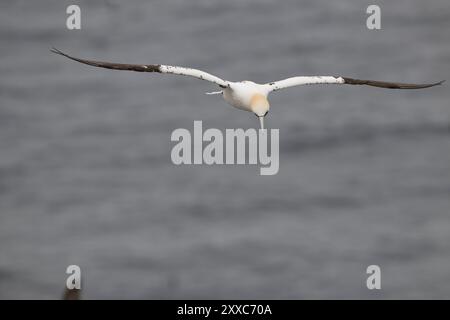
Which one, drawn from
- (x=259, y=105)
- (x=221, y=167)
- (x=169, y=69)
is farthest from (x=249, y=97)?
(x=221, y=167)

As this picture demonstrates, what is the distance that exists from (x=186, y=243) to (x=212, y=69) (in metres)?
15.7

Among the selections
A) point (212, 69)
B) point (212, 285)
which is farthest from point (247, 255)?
point (212, 69)

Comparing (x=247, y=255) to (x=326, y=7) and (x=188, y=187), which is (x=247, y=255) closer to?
(x=188, y=187)

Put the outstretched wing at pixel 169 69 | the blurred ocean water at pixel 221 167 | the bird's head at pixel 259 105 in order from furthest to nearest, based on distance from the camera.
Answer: the blurred ocean water at pixel 221 167 → the outstretched wing at pixel 169 69 → the bird's head at pixel 259 105

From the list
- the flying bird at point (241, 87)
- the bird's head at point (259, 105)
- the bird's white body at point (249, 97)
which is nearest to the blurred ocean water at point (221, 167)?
the flying bird at point (241, 87)

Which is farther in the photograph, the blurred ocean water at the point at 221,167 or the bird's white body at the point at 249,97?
the blurred ocean water at the point at 221,167

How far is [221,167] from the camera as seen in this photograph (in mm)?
46031

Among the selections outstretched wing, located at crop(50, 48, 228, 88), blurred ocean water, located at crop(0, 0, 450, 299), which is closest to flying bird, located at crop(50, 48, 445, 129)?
outstretched wing, located at crop(50, 48, 228, 88)

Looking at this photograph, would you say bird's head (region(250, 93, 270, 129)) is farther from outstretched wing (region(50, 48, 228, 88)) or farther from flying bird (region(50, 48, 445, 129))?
outstretched wing (region(50, 48, 228, 88))

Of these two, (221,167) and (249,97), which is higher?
(221,167)

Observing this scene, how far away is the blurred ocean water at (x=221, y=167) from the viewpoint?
3819cm

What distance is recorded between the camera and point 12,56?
5844cm

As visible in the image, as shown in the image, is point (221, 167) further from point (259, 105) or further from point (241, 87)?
point (259, 105)

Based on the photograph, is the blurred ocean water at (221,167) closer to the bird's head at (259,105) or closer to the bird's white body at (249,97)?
the bird's white body at (249,97)
